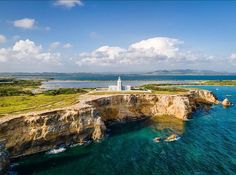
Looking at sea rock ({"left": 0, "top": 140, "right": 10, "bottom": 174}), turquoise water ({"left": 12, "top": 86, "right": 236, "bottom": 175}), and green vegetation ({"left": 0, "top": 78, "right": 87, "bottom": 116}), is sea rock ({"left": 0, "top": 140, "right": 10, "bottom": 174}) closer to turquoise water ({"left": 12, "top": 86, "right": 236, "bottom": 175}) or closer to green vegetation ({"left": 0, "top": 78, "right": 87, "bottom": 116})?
turquoise water ({"left": 12, "top": 86, "right": 236, "bottom": 175})

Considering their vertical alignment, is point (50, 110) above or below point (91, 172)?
above

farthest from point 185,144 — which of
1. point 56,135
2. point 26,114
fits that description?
point 26,114

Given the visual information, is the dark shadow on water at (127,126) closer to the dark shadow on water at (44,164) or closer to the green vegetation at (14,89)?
the dark shadow on water at (44,164)

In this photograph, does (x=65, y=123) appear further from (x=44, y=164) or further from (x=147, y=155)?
(x=147, y=155)

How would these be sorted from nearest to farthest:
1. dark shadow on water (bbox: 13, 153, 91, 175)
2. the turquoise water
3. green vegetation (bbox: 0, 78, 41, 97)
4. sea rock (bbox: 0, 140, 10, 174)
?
sea rock (bbox: 0, 140, 10, 174) < the turquoise water < dark shadow on water (bbox: 13, 153, 91, 175) < green vegetation (bbox: 0, 78, 41, 97)

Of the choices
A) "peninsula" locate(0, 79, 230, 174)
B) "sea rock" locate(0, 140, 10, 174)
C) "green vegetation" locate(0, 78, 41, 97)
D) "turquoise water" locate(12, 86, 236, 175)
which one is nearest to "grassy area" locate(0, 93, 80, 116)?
"peninsula" locate(0, 79, 230, 174)

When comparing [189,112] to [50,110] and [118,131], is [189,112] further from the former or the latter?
[50,110]
